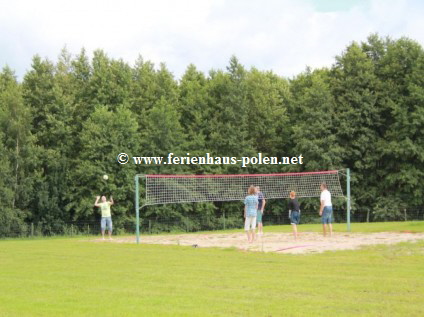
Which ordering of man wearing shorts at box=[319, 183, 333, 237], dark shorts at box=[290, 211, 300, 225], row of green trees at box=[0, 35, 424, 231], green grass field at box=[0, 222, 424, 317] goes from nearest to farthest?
green grass field at box=[0, 222, 424, 317] → dark shorts at box=[290, 211, 300, 225] → man wearing shorts at box=[319, 183, 333, 237] → row of green trees at box=[0, 35, 424, 231]

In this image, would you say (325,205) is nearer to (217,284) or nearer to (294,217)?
(294,217)

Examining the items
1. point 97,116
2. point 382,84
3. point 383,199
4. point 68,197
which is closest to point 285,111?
point 382,84

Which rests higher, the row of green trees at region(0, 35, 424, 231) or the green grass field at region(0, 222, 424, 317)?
the row of green trees at region(0, 35, 424, 231)

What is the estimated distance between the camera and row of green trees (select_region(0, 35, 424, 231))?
118ft

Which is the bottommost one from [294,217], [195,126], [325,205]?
[294,217]

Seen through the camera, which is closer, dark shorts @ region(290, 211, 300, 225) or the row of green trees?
Result: dark shorts @ region(290, 211, 300, 225)

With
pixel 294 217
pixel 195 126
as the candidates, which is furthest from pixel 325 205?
pixel 195 126

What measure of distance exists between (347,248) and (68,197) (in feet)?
80.5

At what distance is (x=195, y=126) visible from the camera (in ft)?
132

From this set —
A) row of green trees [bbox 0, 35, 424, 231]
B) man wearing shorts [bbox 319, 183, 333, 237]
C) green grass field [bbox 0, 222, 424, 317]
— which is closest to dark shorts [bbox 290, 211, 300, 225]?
man wearing shorts [bbox 319, 183, 333, 237]

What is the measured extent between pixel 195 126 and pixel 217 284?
3099cm

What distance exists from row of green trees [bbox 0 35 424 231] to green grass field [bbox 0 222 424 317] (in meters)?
21.7

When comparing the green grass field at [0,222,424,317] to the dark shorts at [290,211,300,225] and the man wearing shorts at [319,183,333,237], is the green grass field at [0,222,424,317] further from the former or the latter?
the man wearing shorts at [319,183,333,237]

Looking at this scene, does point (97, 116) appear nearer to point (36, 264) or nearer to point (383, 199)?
point (383, 199)
